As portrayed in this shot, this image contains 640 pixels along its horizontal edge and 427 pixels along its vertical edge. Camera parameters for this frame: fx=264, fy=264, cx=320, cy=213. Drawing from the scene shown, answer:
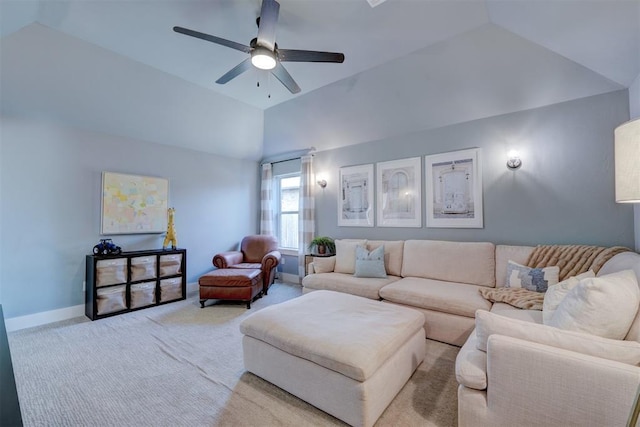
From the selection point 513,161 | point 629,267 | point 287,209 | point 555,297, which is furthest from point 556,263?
point 287,209

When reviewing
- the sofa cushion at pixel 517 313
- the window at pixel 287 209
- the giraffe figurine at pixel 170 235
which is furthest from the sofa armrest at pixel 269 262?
the sofa cushion at pixel 517 313

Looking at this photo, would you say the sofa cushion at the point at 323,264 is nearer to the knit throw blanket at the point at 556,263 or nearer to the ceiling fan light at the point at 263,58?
the knit throw blanket at the point at 556,263

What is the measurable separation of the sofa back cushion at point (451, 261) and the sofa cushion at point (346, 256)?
688mm

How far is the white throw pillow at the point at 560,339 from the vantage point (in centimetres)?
113

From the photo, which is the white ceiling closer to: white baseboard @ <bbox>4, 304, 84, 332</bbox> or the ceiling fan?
the ceiling fan

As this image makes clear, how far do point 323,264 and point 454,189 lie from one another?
2094 millimetres

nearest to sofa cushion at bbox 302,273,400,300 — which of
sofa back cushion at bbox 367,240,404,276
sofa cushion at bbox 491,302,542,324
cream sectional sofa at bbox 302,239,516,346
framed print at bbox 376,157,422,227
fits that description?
cream sectional sofa at bbox 302,239,516,346

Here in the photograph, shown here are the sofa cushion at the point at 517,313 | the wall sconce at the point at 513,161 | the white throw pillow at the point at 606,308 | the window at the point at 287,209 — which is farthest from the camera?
the window at the point at 287,209

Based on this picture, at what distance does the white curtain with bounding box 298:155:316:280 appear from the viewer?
4.87m

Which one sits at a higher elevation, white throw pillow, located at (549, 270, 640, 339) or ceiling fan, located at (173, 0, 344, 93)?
ceiling fan, located at (173, 0, 344, 93)

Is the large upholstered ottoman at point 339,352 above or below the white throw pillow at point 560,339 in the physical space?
below

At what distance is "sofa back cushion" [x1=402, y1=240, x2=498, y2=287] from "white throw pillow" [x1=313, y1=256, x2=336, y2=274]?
3.42ft

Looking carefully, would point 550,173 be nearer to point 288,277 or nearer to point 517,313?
point 517,313

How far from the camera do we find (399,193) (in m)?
3.99
